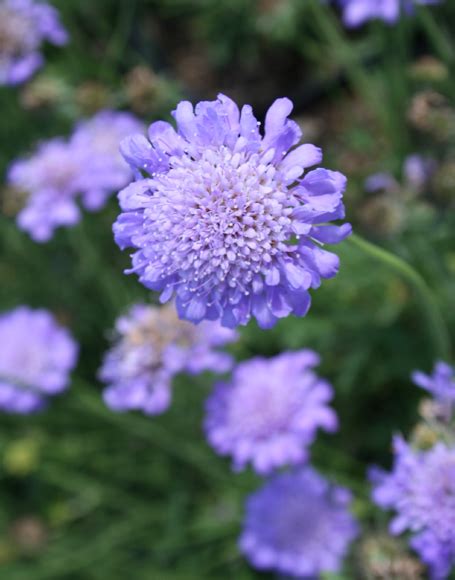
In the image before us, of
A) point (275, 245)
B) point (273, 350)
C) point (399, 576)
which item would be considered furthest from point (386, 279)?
point (275, 245)

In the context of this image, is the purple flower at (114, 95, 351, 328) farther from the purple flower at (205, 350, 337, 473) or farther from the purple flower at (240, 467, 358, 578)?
the purple flower at (240, 467, 358, 578)

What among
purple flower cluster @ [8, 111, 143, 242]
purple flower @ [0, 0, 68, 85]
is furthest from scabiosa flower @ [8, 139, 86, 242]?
purple flower @ [0, 0, 68, 85]

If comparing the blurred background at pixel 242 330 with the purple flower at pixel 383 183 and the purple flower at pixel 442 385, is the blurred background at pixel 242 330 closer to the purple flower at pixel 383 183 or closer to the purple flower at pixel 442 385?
the purple flower at pixel 383 183

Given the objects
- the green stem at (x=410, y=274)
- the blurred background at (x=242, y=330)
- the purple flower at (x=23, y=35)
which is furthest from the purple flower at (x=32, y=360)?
the green stem at (x=410, y=274)

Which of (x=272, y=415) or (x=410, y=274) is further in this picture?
(x=272, y=415)

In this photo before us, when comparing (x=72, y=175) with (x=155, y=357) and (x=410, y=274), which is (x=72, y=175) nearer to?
(x=155, y=357)

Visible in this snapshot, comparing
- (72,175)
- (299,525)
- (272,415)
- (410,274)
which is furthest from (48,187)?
(410,274)
